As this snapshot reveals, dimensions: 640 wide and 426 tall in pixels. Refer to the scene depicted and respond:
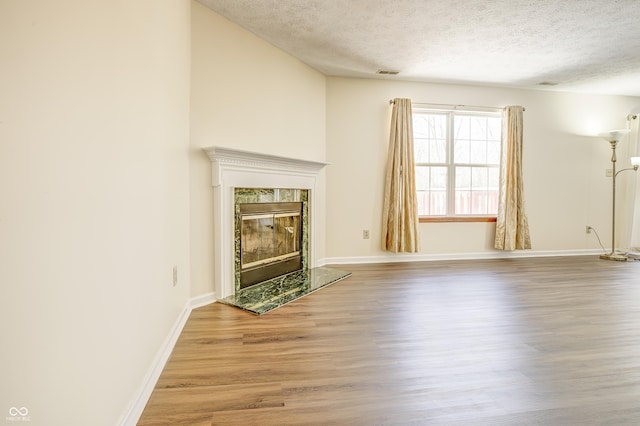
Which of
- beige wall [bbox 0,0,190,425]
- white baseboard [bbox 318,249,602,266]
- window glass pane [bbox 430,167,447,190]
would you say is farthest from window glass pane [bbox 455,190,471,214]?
beige wall [bbox 0,0,190,425]

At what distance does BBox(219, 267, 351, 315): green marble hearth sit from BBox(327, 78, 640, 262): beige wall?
672 millimetres

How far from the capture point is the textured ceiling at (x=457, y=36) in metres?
2.55

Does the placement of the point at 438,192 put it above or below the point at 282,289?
above

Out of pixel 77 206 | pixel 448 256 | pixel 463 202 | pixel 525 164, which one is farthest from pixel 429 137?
pixel 77 206

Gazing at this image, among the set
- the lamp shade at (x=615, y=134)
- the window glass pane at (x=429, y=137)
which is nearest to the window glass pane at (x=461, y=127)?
the window glass pane at (x=429, y=137)

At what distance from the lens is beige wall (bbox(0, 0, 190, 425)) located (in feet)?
2.29

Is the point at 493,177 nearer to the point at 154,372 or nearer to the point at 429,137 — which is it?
the point at 429,137

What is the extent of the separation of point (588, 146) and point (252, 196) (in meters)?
5.24

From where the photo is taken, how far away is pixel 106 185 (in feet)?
3.51

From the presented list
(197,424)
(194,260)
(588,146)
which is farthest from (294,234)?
(588,146)

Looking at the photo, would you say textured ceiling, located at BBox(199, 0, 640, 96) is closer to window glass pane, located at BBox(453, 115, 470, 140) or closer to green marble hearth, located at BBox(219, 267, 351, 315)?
window glass pane, located at BBox(453, 115, 470, 140)

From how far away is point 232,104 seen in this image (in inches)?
111

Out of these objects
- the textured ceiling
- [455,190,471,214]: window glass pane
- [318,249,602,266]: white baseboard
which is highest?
the textured ceiling

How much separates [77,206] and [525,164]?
536 cm
